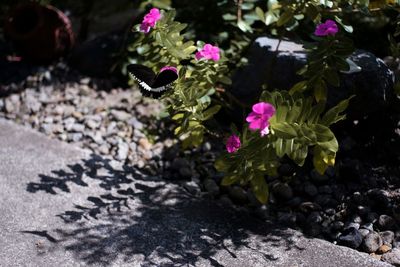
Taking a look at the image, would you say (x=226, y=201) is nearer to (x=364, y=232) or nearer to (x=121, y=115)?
(x=364, y=232)

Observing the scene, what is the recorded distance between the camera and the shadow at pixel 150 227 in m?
2.38

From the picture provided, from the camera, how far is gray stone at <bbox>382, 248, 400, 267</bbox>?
7.79ft

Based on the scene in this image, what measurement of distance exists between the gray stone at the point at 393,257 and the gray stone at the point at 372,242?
5 cm

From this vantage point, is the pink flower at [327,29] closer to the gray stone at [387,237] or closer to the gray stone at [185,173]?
the gray stone at [387,237]

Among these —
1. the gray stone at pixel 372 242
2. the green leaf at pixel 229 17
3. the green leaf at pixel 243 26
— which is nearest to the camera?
the gray stone at pixel 372 242

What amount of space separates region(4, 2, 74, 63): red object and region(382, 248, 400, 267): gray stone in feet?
9.05

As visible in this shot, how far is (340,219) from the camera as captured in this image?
8.83 ft

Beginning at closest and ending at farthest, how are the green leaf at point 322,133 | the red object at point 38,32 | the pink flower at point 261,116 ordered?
the pink flower at point 261,116
the green leaf at point 322,133
the red object at point 38,32

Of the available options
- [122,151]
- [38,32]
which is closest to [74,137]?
[122,151]

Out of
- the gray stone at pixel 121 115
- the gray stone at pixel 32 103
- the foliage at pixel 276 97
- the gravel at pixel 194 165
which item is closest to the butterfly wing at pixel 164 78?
the foliage at pixel 276 97

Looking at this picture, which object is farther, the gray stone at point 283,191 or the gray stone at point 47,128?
the gray stone at point 47,128

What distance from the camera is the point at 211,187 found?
9.62 ft

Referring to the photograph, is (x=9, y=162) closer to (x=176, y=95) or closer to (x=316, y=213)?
(x=176, y=95)

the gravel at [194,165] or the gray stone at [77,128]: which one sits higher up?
the gray stone at [77,128]
